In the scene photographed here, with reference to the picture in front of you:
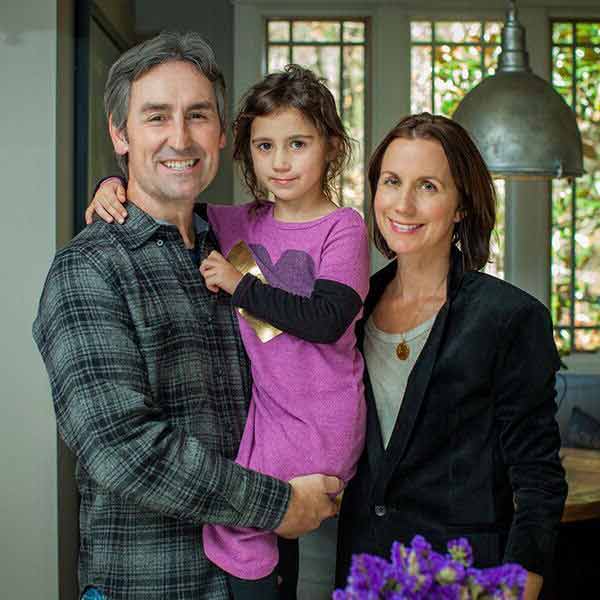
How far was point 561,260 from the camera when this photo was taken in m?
5.00

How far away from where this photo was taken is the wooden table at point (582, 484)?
306cm

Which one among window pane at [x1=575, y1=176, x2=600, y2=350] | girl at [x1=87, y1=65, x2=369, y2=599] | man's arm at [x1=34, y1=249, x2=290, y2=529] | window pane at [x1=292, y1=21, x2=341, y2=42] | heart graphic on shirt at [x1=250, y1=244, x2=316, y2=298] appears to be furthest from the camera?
window pane at [x1=575, y1=176, x2=600, y2=350]

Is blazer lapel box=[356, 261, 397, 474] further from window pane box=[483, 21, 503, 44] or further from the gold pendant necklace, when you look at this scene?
window pane box=[483, 21, 503, 44]

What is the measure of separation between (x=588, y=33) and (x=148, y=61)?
12.5ft

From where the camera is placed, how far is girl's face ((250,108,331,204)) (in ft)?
6.30

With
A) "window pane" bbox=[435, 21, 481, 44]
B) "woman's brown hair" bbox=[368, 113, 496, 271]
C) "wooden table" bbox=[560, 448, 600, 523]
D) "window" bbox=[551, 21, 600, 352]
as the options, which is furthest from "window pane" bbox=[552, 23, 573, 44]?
"woman's brown hair" bbox=[368, 113, 496, 271]

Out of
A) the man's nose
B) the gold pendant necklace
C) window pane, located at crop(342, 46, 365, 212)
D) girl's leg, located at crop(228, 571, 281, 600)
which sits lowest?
girl's leg, located at crop(228, 571, 281, 600)

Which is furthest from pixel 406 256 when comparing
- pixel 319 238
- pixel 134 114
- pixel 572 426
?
pixel 572 426

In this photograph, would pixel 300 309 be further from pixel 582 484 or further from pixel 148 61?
pixel 582 484

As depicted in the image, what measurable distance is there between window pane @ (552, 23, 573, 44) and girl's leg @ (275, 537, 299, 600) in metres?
3.84

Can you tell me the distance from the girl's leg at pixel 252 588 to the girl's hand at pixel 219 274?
0.51m

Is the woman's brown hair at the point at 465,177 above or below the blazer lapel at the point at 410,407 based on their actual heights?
above

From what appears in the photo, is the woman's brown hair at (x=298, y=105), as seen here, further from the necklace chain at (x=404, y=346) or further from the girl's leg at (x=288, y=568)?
the girl's leg at (x=288, y=568)

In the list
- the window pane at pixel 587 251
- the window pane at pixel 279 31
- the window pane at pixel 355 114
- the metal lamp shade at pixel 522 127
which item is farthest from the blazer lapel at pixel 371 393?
the window pane at pixel 587 251
